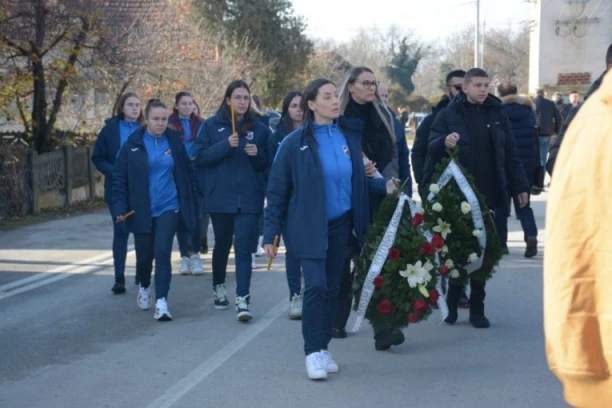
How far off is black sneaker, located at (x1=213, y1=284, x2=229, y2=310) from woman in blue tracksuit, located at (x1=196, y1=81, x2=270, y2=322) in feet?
1.04

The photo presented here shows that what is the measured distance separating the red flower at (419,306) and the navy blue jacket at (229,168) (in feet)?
7.24

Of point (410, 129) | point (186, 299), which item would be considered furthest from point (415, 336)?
point (410, 129)

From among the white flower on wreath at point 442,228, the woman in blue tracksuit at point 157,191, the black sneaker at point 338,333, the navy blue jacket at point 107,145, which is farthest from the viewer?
the navy blue jacket at point 107,145

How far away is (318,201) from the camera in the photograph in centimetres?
650

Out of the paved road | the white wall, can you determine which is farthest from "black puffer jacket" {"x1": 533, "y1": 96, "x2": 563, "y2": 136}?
the white wall

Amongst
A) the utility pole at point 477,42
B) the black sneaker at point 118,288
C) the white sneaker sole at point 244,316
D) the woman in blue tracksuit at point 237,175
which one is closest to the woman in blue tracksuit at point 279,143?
the woman in blue tracksuit at point 237,175

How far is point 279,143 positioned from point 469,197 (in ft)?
6.57

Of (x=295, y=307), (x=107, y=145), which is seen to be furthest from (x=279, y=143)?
(x=107, y=145)

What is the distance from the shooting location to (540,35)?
49219 mm

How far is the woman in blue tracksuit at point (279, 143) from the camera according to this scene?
858 cm

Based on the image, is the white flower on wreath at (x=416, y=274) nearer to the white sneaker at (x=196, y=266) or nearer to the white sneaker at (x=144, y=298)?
the white sneaker at (x=144, y=298)

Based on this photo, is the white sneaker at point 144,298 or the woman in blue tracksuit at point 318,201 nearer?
the woman in blue tracksuit at point 318,201

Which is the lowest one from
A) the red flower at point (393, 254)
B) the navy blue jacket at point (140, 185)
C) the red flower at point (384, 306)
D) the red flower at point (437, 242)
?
the red flower at point (384, 306)

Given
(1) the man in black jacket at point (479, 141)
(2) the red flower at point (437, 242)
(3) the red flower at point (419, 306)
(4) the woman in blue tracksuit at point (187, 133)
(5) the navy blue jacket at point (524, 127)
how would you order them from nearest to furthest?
(3) the red flower at point (419, 306) < (2) the red flower at point (437, 242) < (1) the man in black jacket at point (479, 141) < (4) the woman in blue tracksuit at point (187, 133) < (5) the navy blue jacket at point (524, 127)
